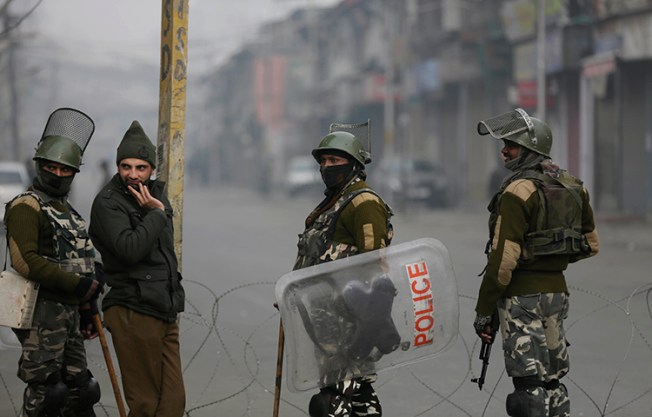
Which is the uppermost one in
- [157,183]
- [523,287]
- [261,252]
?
[157,183]

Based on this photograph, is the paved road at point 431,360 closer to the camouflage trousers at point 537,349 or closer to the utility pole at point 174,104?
the utility pole at point 174,104

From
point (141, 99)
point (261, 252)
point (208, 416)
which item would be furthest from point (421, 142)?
point (141, 99)

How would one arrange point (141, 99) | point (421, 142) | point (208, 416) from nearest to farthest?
point (208, 416) < point (421, 142) < point (141, 99)

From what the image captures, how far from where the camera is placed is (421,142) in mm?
43000

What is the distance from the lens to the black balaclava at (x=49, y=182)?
5.28 m

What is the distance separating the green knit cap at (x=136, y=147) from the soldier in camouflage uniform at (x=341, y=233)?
0.83 metres

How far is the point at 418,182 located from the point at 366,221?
1083 inches

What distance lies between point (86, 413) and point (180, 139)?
5.65 ft

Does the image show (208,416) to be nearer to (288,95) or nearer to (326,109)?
(326,109)

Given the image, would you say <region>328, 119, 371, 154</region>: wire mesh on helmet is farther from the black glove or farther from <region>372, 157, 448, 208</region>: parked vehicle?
<region>372, 157, 448, 208</region>: parked vehicle

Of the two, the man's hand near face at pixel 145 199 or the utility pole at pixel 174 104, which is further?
the utility pole at pixel 174 104

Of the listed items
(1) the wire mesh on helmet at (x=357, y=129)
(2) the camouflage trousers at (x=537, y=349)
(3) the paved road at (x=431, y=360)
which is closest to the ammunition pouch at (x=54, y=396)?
(3) the paved road at (x=431, y=360)

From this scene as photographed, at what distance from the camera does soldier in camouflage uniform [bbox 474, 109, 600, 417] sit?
5070 millimetres

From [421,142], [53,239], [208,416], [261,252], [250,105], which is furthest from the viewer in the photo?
[250,105]
